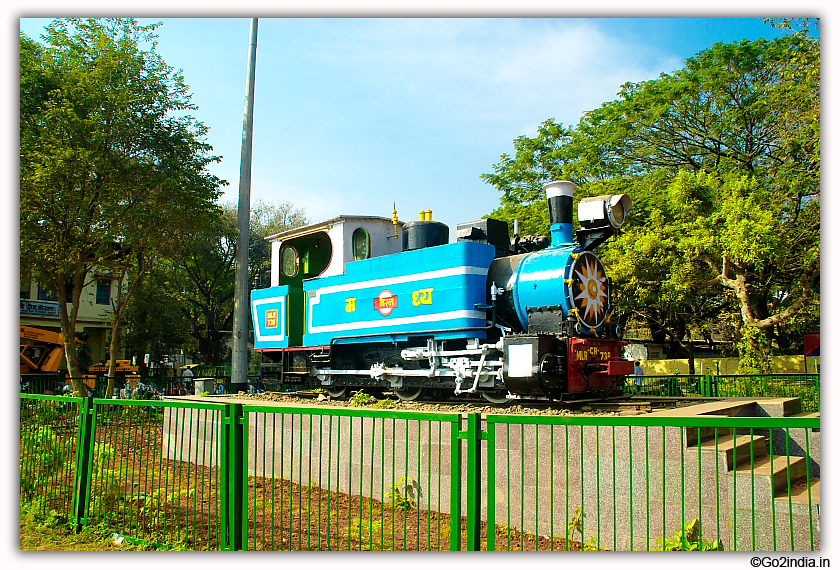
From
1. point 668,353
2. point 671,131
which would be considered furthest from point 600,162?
point 668,353

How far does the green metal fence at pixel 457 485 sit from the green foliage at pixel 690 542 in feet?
0.05

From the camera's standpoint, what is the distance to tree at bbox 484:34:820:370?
1461 cm

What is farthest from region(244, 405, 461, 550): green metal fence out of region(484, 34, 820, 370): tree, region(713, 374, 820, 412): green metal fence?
region(484, 34, 820, 370): tree

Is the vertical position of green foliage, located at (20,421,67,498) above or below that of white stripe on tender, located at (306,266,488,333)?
below

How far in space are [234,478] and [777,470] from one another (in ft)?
15.1

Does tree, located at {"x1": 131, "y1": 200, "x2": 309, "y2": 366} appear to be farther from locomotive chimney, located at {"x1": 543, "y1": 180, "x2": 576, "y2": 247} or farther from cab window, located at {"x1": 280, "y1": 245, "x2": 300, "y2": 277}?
locomotive chimney, located at {"x1": 543, "y1": 180, "x2": 576, "y2": 247}

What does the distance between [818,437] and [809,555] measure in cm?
249

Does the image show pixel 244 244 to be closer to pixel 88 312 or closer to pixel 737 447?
pixel 737 447

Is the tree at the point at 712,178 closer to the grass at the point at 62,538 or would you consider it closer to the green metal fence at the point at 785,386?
the green metal fence at the point at 785,386

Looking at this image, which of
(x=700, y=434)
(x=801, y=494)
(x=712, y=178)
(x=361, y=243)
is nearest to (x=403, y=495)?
(x=700, y=434)

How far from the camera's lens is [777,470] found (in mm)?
5203

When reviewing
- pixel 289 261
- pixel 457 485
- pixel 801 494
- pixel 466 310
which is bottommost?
pixel 801 494

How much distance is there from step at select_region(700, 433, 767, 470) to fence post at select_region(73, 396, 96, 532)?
573cm

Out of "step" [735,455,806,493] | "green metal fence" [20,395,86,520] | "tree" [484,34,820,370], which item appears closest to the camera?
"step" [735,455,806,493]
